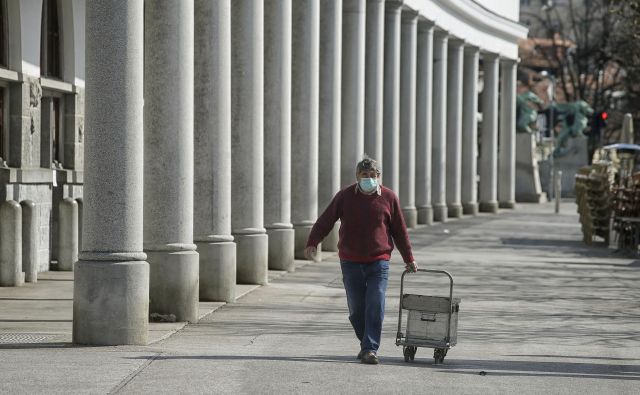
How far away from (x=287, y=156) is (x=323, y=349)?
10.8 meters

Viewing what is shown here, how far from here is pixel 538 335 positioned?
15758 millimetres

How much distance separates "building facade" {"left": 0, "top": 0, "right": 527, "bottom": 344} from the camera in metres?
13.9

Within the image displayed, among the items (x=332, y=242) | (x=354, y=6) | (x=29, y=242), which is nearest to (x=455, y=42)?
(x=354, y=6)

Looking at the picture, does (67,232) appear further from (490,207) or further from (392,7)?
(490,207)

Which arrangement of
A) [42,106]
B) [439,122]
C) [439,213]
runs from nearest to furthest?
1. [42,106]
2. [439,122]
3. [439,213]

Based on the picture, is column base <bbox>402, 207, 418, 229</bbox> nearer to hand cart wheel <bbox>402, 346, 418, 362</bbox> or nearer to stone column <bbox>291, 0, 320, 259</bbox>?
stone column <bbox>291, 0, 320, 259</bbox>

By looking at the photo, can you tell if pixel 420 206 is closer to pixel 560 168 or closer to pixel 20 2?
pixel 20 2

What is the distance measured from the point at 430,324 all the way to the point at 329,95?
1671 cm

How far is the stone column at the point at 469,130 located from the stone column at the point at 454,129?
258cm

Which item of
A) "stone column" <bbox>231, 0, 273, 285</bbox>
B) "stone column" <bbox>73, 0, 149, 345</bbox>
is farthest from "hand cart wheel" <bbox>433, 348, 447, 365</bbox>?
"stone column" <bbox>231, 0, 273, 285</bbox>

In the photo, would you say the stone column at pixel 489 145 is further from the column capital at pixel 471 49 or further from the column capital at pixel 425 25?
the column capital at pixel 425 25

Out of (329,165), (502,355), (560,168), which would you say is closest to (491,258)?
(329,165)

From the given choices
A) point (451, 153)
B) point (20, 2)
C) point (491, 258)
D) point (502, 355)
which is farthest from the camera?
point (451, 153)

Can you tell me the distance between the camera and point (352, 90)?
3228cm
